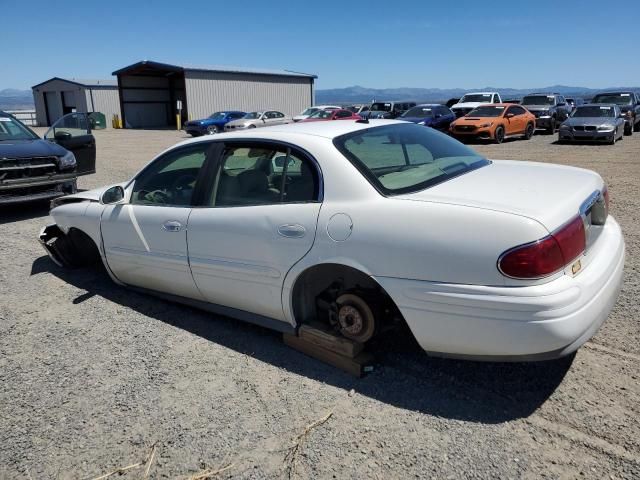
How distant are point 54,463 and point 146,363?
927 mm

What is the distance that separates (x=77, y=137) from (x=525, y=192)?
850 cm

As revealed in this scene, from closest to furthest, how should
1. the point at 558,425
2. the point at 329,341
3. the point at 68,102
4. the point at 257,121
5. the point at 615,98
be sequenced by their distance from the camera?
1. the point at 558,425
2. the point at 329,341
3. the point at 615,98
4. the point at 257,121
5. the point at 68,102

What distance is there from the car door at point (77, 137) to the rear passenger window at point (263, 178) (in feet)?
20.7

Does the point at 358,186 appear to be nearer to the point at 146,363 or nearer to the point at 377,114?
the point at 146,363

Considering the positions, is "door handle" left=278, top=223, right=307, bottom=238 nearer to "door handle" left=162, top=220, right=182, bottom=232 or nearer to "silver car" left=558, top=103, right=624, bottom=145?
"door handle" left=162, top=220, right=182, bottom=232

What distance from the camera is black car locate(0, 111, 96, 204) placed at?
24.7ft

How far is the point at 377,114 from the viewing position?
29.3m

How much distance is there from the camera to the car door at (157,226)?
369cm

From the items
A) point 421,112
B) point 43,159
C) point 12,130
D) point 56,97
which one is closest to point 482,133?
point 421,112

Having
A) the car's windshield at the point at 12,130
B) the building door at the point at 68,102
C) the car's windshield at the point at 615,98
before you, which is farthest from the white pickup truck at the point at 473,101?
the building door at the point at 68,102

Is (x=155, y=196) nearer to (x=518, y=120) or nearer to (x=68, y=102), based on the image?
(x=518, y=120)

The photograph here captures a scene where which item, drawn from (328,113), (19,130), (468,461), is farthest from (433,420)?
(328,113)

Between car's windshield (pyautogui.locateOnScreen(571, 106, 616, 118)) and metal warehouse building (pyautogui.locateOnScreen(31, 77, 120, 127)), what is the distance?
3450 centimetres

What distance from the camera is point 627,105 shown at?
22.6 m
